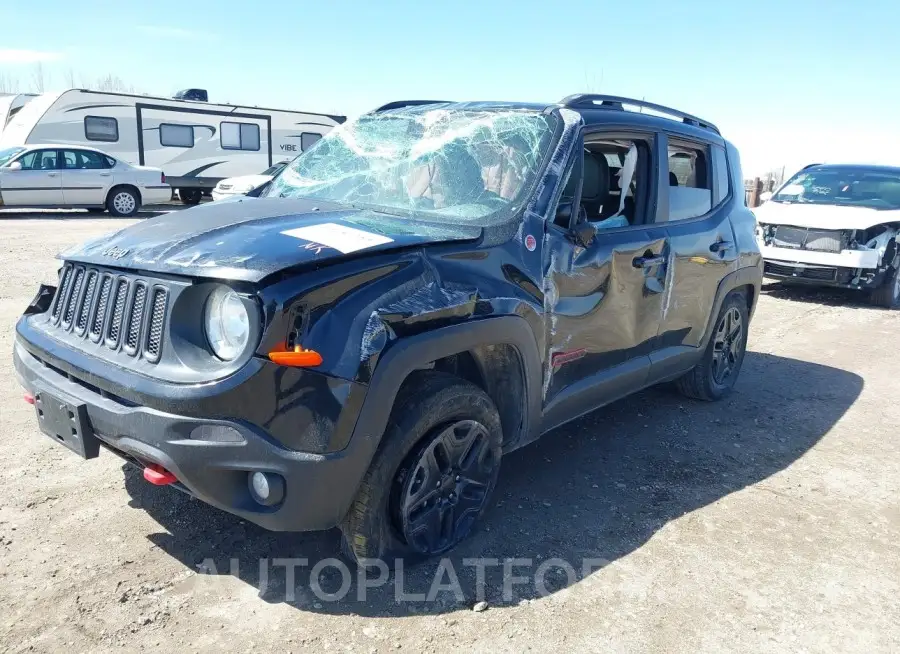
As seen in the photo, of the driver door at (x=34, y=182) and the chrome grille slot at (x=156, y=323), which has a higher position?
the chrome grille slot at (x=156, y=323)

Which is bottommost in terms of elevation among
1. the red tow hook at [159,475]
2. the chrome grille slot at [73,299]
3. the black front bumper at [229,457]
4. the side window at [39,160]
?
the side window at [39,160]

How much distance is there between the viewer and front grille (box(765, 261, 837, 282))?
9227 millimetres

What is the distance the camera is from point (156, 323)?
2.55 m

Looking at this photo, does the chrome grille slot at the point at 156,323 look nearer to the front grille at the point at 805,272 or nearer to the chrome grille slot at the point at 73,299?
the chrome grille slot at the point at 73,299

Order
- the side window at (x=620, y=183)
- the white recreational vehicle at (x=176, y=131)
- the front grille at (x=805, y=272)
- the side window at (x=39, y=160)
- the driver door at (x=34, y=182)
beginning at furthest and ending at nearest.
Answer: the white recreational vehicle at (x=176, y=131), the side window at (x=39, y=160), the driver door at (x=34, y=182), the front grille at (x=805, y=272), the side window at (x=620, y=183)

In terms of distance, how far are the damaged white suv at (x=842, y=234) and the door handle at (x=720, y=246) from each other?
5.18 metres

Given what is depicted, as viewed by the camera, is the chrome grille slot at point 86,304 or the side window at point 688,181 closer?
the chrome grille slot at point 86,304

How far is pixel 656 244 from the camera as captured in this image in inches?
158

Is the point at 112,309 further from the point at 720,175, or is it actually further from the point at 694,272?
the point at 720,175

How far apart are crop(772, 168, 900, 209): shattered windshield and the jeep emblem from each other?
9.56 metres

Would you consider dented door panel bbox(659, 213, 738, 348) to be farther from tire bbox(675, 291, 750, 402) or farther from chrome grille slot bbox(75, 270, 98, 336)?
chrome grille slot bbox(75, 270, 98, 336)

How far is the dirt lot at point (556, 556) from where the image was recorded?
8.63ft

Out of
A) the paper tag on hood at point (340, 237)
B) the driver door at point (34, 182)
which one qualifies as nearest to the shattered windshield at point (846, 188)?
the paper tag on hood at point (340, 237)

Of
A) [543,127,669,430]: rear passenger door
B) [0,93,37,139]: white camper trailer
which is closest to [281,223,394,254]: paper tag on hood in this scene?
[543,127,669,430]: rear passenger door
